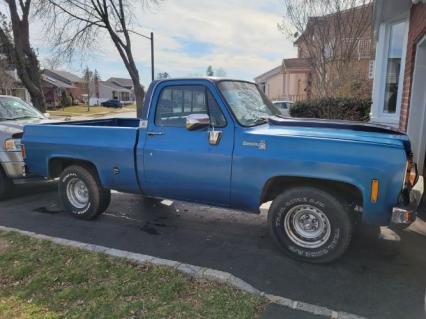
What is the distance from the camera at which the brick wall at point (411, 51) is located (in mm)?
6766

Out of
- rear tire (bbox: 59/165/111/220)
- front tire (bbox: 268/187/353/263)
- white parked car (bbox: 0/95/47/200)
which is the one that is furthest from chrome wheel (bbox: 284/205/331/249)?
white parked car (bbox: 0/95/47/200)

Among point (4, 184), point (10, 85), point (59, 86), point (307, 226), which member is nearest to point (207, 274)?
point (307, 226)

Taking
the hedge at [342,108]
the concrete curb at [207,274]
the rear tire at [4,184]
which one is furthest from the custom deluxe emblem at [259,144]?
the hedge at [342,108]

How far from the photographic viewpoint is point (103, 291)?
3.42m

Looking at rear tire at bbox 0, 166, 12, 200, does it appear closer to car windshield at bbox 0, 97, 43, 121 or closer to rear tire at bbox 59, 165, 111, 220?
car windshield at bbox 0, 97, 43, 121

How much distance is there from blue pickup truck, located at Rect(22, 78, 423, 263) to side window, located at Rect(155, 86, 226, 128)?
1 cm

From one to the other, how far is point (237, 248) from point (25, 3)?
13.9 metres

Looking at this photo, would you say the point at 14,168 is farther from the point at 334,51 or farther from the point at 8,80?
the point at 8,80

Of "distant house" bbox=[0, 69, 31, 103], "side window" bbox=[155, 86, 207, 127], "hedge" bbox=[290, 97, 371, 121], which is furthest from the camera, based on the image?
"distant house" bbox=[0, 69, 31, 103]

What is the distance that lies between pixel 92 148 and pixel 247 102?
224cm

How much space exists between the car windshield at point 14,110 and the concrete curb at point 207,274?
11.1 ft

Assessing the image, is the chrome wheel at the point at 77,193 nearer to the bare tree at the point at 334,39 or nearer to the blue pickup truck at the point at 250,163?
the blue pickup truck at the point at 250,163

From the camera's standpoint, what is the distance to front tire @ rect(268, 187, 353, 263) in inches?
153

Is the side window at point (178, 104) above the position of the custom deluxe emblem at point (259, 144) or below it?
above
